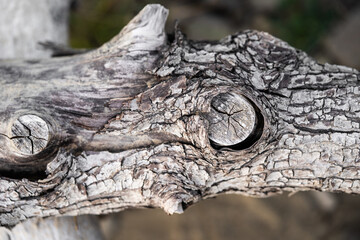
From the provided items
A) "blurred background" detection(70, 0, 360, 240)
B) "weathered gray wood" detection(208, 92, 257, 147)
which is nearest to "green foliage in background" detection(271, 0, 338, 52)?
"blurred background" detection(70, 0, 360, 240)

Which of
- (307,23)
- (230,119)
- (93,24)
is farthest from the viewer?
(307,23)

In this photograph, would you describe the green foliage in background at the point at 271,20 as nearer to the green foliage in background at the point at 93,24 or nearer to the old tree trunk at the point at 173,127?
the green foliage in background at the point at 93,24

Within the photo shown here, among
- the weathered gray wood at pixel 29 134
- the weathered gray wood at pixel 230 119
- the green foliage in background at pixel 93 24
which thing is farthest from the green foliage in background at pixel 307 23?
the weathered gray wood at pixel 29 134

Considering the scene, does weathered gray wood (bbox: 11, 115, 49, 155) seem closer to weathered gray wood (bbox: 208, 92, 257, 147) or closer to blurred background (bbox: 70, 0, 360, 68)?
weathered gray wood (bbox: 208, 92, 257, 147)

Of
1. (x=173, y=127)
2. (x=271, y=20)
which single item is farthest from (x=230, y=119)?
(x=271, y=20)

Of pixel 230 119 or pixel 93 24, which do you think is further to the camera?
pixel 93 24

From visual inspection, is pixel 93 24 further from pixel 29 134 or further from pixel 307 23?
pixel 29 134
